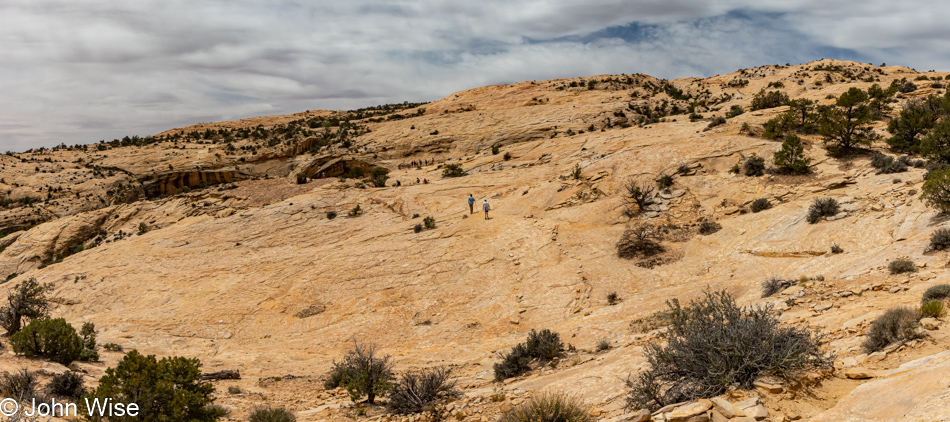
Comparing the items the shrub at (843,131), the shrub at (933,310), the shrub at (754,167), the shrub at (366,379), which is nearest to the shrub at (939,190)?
the shrub at (933,310)

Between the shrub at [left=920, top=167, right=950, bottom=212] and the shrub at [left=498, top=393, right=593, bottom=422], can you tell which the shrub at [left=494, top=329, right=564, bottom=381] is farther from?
Answer: the shrub at [left=920, top=167, right=950, bottom=212]

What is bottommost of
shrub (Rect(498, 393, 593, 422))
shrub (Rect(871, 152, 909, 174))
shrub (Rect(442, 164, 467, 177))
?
shrub (Rect(498, 393, 593, 422))

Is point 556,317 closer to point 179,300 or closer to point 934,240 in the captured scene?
point 934,240

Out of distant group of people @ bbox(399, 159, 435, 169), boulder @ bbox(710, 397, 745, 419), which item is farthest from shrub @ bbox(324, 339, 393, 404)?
distant group of people @ bbox(399, 159, 435, 169)

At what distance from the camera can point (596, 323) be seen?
11961 millimetres

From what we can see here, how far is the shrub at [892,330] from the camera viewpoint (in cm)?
574

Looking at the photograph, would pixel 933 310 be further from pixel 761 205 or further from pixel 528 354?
pixel 761 205

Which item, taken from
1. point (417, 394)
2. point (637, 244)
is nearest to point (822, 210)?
point (637, 244)

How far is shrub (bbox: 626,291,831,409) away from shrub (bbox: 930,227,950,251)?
22.5 feet

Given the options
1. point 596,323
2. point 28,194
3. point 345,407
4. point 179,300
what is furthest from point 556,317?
point 28,194

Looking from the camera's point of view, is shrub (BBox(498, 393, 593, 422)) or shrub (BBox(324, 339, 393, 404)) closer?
shrub (BBox(498, 393, 593, 422))

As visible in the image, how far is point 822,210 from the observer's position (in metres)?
14.2

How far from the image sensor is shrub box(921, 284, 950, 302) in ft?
22.4

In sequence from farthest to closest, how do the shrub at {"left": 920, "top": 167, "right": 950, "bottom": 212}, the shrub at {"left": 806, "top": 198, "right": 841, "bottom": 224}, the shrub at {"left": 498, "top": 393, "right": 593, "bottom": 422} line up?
the shrub at {"left": 806, "top": 198, "right": 841, "bottom": 224} → the shrub at {"left": 920, "top": 167, "right": 950, "bottom": 212} → the shrub at {"left": 498, "top": 393, "right": 593, "bottom": 422}
